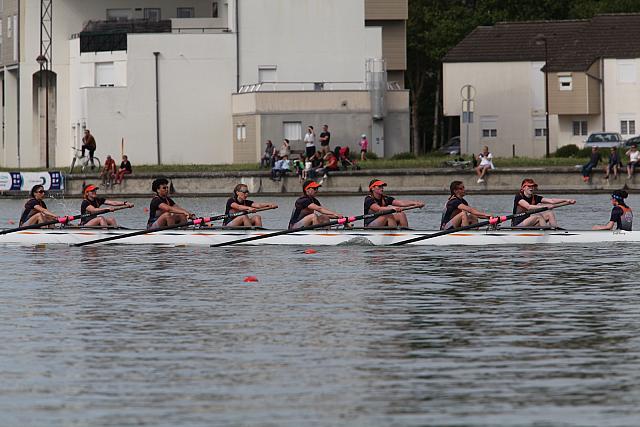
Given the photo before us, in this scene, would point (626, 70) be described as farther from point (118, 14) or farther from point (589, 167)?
point (118, 14)

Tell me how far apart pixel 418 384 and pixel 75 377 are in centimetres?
359

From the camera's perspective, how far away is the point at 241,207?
31.7 metres

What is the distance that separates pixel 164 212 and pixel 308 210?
3060 mm

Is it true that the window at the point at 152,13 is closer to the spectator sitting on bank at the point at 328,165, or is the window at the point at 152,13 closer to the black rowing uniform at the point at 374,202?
the spectator sitting on bank at the point at 328,165

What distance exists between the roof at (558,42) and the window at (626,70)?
12.7 inches

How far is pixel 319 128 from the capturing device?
68688mm

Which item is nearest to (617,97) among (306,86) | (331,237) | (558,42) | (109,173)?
(558,42)

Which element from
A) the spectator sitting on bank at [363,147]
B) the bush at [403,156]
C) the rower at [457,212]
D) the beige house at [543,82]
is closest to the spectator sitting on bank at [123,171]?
the spectator sitting on bank at [363,147]

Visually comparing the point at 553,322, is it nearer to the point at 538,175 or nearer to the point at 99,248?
the point at 99,248

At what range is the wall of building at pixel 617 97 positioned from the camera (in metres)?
81.3

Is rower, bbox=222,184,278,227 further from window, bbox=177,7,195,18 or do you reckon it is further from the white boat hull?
window, bbox=177,7,195,18

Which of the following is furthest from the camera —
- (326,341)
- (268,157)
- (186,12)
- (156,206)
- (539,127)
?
(539,127)

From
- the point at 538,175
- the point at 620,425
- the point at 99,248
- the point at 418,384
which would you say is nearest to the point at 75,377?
the point at 418,384

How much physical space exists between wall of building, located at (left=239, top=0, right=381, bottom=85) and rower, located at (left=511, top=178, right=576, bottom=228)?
40467 millimetres
